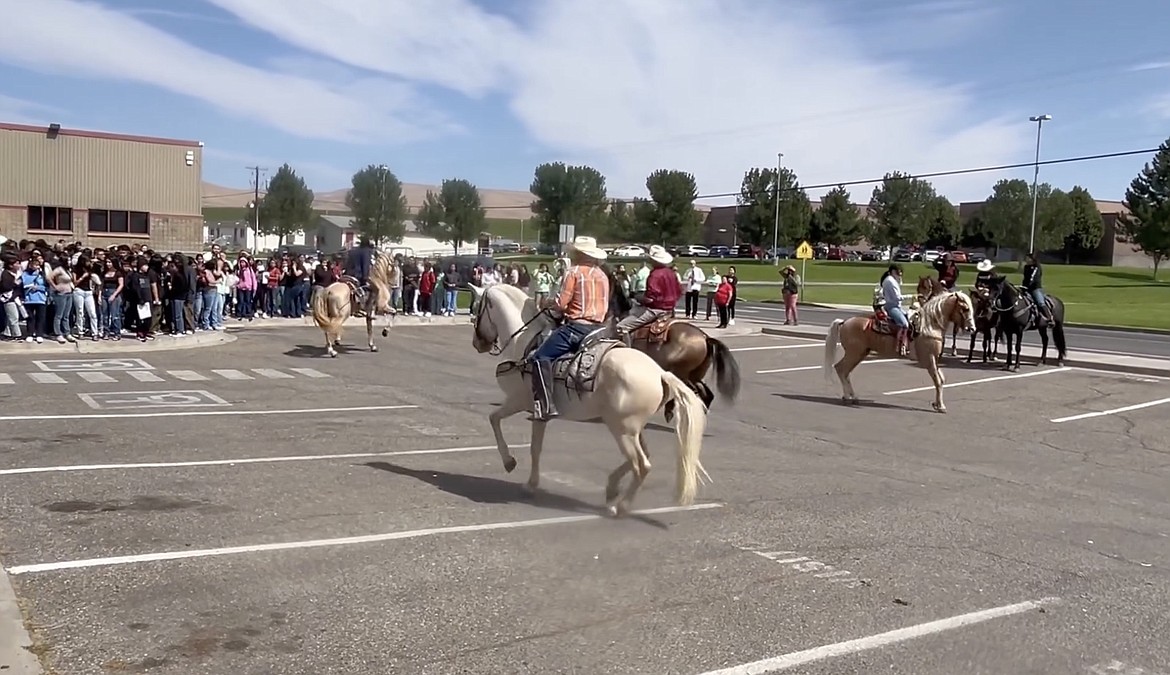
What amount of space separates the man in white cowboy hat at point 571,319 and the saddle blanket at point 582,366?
0.08 metres

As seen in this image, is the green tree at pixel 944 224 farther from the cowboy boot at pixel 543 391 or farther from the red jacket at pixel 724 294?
the cowboy boot at pixel 543 391

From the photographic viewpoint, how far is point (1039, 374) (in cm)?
2005

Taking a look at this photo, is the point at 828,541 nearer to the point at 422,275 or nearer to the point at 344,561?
the point at 344,561

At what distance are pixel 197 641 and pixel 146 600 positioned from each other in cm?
78

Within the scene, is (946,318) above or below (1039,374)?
above

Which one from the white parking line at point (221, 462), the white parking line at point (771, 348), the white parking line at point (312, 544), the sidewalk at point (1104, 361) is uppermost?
the sidewalk at point (1104, 361)

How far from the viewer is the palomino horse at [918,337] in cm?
1577

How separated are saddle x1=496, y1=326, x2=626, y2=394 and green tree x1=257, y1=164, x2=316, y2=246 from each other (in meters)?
97.4

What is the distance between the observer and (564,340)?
8695mm

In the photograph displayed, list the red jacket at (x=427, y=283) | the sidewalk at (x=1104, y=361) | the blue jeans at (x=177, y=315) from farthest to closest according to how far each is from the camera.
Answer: the red jacket at (x=427, y=283), the blue jeans at (x=177, y=315), the sidewalk at (x=1104, y=361)

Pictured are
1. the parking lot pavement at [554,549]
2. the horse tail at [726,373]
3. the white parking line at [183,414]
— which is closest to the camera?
the parking lot pavement at [554,549]

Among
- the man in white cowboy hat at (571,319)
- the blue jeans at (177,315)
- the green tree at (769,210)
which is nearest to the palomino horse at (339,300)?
the blue jeans at (177,315)

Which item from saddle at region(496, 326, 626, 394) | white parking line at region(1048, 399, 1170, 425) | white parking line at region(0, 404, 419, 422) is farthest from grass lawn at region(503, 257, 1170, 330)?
saddle at region(496, 326, 626, 394)

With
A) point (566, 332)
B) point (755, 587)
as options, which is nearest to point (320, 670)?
point (755, 587)
